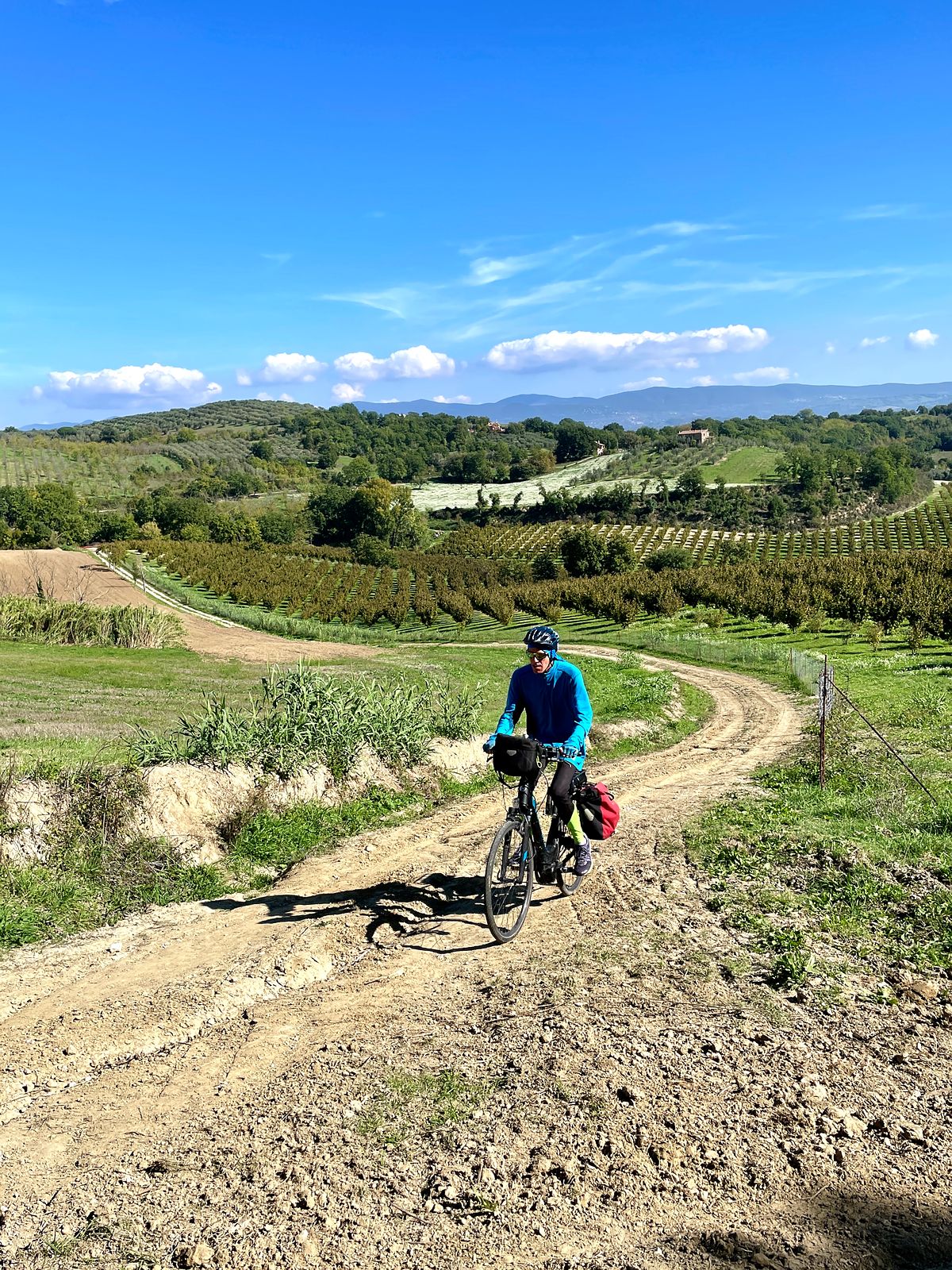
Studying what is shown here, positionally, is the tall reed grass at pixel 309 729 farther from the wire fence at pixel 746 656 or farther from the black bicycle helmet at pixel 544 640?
the wire fence at pixel 746 656

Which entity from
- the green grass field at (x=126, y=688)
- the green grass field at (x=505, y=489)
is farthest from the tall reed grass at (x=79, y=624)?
the green grass field at (x=505, y=489)

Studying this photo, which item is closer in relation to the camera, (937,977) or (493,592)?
(937,977)

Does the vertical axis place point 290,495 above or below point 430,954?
above

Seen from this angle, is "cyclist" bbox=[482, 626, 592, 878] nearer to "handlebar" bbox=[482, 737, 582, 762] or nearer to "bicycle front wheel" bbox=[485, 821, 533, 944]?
"handlebar" bbox=[482, 737, 582, 762]

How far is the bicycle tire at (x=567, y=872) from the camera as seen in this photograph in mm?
7535

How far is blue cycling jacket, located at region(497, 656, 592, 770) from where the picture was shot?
7012 mm

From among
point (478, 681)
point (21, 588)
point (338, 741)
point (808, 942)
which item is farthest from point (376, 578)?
point (808, 942)

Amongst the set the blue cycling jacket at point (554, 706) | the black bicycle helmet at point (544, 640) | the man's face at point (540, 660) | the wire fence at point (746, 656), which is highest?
the black bicycle helmet at point (544, 640)

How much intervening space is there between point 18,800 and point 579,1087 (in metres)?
6.15

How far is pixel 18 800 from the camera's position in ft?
26.4

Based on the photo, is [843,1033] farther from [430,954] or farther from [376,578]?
[376,578]

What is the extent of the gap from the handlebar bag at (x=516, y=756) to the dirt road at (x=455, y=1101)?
1.41 meters

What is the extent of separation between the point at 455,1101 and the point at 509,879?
8.00ft

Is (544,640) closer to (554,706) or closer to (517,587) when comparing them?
(554,706)
